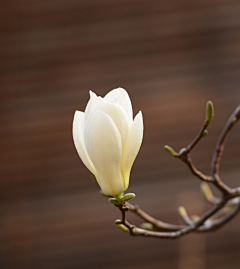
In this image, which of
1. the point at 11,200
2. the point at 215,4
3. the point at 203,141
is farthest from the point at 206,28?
the point at 11,200

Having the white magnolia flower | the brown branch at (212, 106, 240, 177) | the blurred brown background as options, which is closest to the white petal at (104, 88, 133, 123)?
the white magnolia flower

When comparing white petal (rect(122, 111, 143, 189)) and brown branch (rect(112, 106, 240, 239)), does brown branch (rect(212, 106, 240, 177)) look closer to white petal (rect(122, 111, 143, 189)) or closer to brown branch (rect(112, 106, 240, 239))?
brown branch (rect(112, 106, 240, 239))

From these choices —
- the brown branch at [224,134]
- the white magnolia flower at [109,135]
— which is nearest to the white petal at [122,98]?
the white magnolia flower at [109,135]

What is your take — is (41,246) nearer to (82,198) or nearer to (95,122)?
(82,198)

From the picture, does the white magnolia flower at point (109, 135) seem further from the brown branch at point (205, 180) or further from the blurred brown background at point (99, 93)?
the blurred brown background at point (99, 93)

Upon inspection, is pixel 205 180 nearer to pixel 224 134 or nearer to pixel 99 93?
pixel 224 134

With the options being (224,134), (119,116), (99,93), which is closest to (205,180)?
(224,134)
